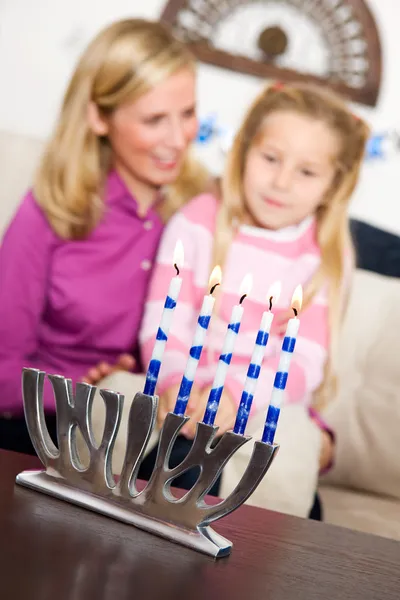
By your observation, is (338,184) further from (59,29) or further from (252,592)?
(252,592)

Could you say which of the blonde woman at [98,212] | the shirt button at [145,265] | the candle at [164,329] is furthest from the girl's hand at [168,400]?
the candle at [164,329]

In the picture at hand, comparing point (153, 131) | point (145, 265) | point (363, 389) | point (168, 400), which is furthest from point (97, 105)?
point (363, 389)

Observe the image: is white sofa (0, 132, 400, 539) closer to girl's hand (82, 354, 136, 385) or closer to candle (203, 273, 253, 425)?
girl's hand (82, 354, 136, 385)

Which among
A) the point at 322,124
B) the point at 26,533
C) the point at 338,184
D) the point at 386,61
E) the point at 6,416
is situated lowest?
the point at 6,416

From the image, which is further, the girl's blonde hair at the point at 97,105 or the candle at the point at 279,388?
the girl's blonde hair at the point at 97,105

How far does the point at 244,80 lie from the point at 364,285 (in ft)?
1.91

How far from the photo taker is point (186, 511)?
0.79 m

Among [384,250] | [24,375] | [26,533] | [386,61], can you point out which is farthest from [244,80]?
[26,533]

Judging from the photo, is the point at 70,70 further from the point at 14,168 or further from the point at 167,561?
the point at 167,561

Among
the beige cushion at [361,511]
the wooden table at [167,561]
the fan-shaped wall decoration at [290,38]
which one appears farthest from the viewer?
the fan-shaped wall decoration at [290,38]

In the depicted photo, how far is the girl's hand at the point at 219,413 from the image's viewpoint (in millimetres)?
1318

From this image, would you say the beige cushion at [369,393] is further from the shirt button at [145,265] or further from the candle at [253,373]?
the candle at [253,373]

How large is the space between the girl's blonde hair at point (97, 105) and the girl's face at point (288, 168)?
0.63ft

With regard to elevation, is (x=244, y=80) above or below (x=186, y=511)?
above
